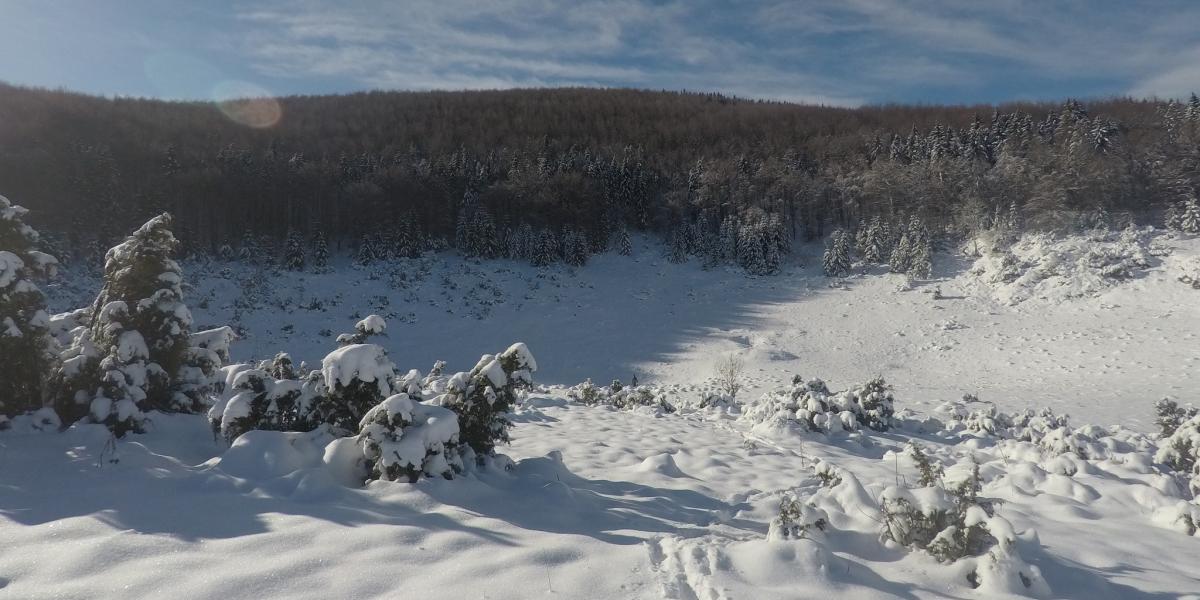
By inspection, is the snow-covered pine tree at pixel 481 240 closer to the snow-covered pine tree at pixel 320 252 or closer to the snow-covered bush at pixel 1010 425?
Result: the snow-covered pine tree at pixel 320 252

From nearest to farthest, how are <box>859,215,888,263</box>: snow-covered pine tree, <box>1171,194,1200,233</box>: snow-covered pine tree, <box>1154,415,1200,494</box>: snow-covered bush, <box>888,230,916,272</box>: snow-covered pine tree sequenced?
<box>1154,415,1200,494</box>: snow-covered bush
<box>1171,194,1200,233</box>: snow-covered pine tree
<box>888,230,916,272</box>: snow-covered pine tree
<box>859,215,888,263</box>: snow-covered pine tree

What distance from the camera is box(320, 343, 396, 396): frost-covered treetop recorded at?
223 inches

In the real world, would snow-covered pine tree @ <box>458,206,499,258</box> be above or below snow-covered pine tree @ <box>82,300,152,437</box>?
above

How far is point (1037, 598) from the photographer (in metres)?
3.62

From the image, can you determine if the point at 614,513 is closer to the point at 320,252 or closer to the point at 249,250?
the point at 320,252

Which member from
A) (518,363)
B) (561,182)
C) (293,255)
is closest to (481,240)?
(561,182)

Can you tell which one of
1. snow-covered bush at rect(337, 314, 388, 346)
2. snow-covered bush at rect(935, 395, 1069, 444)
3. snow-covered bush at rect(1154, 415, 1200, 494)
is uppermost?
snow-covered bush at rect(337, 314, 388, 346)

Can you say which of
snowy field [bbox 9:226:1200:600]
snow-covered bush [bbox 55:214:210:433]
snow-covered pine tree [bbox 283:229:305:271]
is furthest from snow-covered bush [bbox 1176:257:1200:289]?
snow-covered pine tree [bbox 283:229:305:271]

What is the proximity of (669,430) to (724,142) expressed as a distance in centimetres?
6344

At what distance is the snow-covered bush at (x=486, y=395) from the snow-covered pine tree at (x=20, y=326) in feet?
17.2

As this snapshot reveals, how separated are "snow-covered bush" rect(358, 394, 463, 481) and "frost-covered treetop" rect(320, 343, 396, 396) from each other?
0.61 m

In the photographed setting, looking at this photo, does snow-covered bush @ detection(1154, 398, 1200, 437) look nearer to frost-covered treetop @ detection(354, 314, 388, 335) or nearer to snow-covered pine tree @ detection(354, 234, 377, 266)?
frost-covered treetop @ detection(354, 314, 388, 335)

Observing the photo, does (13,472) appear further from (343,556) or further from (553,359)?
(553,359)

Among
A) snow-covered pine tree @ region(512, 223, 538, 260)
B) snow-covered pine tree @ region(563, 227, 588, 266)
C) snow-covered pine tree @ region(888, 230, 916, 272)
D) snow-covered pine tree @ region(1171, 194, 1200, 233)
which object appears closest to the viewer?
snow-covered pine tree @ region(1171, 194, 1200, 233)
